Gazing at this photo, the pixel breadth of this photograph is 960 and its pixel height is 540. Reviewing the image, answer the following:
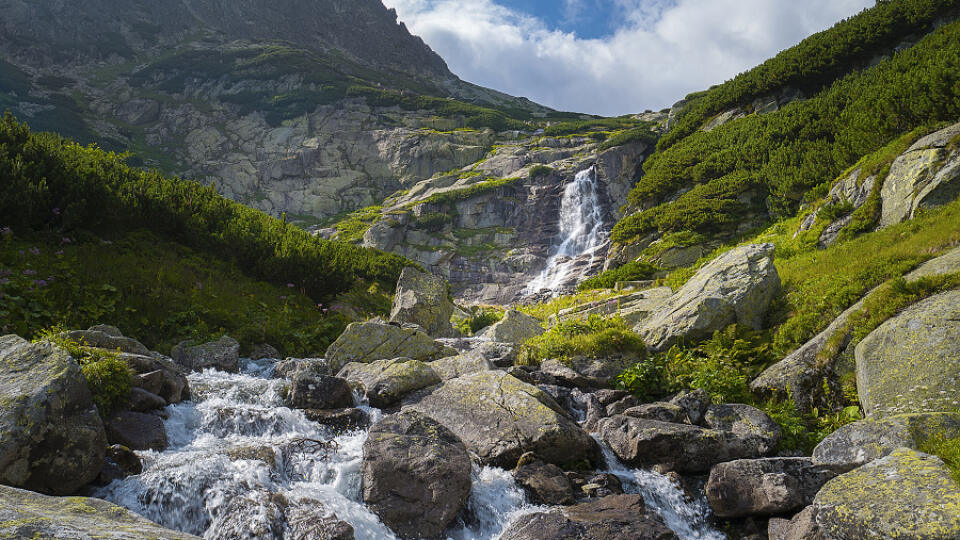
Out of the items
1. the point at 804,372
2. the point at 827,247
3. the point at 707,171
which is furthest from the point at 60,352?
the point at 707,171

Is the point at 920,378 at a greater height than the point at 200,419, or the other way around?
the point at 200,419

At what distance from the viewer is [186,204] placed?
720 inches

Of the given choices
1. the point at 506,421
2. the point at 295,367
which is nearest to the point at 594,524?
the point at 506,421

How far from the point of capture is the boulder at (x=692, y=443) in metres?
7.90

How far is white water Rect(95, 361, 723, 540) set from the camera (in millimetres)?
5512

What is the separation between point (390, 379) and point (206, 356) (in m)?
5.15

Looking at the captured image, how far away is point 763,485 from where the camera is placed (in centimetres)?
684

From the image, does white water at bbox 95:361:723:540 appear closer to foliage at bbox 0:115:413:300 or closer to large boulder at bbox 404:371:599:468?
large boulder at bbox 404:371:599:468

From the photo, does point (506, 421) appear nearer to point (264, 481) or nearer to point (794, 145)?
point (264, 481)

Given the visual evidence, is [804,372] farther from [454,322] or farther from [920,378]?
[454,322]

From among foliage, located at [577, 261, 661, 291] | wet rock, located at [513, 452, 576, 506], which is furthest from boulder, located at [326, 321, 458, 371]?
foliage, located at [577, 261, 661, 291]

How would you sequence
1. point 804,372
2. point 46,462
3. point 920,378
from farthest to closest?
1. point 804,372
2. point 920,378
3. point 46,462

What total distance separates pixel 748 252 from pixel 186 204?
20.4 meters

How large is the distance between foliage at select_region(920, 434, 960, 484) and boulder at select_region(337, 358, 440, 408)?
321 inches
